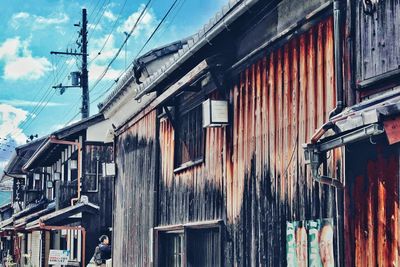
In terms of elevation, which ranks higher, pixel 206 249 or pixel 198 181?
pixel 198 181

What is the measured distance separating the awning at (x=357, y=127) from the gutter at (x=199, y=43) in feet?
8.71

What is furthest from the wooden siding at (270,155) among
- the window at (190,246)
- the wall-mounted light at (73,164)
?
the wall-mounted light at (73,164)

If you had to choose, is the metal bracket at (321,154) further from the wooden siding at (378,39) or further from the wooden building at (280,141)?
the wooden siding at (378,39)

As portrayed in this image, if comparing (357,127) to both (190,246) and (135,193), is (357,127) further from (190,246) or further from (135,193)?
A: (135,193)

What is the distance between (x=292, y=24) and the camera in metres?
9.30

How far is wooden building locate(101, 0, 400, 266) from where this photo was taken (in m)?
7.12

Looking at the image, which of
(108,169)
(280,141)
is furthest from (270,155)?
(108,169)

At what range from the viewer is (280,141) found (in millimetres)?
9438

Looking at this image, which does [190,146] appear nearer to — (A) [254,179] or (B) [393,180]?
(A) [254,179]

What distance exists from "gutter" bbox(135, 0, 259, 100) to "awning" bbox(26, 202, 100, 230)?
1277 centimetres

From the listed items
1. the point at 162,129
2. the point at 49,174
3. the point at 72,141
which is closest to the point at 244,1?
the point at 162,129

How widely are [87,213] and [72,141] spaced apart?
12.7 feet

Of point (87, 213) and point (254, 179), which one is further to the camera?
point (87, 213)

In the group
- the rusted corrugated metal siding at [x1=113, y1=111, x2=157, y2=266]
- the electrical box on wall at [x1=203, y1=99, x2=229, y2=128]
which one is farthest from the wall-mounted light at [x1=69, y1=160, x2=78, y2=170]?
the electrical box on wall at [x1=203, y1=99, x2=229, y2=128]
